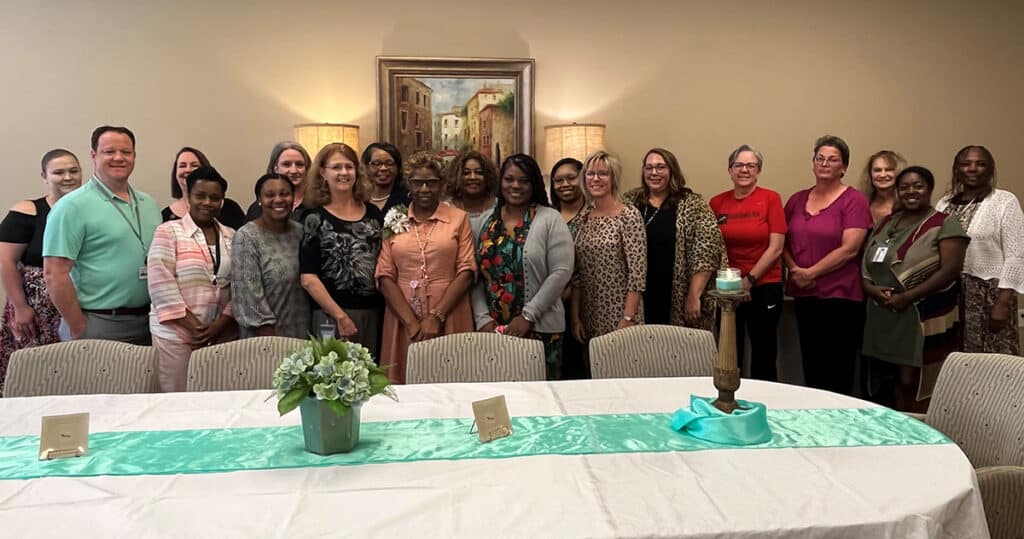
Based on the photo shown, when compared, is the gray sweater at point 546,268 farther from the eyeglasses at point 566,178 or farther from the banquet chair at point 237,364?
the banquet chair at point 237,364

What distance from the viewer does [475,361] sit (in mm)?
2588

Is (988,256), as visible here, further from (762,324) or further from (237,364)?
(237,364)

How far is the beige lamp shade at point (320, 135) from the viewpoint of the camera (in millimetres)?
4289

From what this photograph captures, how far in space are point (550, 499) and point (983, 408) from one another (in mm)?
1441

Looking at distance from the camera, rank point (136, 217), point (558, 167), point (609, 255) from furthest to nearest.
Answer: point (558, 167)
point (609, 255)
point (136, 217)

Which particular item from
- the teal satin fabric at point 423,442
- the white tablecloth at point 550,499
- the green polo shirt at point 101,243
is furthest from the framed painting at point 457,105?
the white tablecloth at point 550,499

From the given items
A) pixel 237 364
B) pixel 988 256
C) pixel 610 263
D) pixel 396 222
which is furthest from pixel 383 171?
pixel 988 256

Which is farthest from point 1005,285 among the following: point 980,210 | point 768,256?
point 768,256

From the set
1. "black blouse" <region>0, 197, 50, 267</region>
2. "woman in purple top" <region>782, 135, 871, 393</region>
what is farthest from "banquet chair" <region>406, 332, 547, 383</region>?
"black blouse" <region>0, 197, 50, 267</region>

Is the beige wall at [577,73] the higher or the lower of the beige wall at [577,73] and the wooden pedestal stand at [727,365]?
the higher

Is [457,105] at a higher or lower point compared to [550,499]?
higher

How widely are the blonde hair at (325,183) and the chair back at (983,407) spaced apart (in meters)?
2.44

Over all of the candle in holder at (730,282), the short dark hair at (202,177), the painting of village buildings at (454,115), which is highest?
the painting of village buildings at (454,115)

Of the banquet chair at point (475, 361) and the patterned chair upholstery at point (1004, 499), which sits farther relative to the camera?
the banquet chair at point (475, 361)
